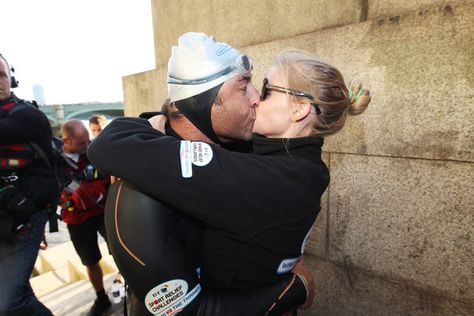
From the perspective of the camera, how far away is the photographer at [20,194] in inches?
86.7

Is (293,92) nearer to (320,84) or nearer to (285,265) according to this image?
(320,84)

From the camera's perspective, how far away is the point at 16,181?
94.3 inches

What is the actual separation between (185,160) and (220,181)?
Result: 6.1 inches

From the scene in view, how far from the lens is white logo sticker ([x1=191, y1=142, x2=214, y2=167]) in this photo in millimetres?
1093

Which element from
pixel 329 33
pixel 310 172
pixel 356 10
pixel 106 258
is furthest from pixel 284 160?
pixel 106 258

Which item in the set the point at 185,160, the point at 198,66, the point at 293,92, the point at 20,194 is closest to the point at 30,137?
the point at 20,194

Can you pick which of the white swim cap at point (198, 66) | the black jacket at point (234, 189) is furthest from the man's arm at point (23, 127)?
the white swim cap at point (198, 66)

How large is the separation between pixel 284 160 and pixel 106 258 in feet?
18.0

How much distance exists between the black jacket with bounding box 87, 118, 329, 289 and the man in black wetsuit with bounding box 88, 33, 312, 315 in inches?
0.8

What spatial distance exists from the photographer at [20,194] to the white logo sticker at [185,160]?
1953mm

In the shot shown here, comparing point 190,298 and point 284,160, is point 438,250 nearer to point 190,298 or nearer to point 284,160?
point 284,160

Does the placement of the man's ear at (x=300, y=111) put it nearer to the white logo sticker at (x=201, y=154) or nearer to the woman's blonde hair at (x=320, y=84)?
the woman's blonde hair at (x=320, y=84)

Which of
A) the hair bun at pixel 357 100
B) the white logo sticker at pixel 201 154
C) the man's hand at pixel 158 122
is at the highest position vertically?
the hair bun at pixel 357 100

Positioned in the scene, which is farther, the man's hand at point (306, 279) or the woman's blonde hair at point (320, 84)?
the man's hand at point (306, 279)
